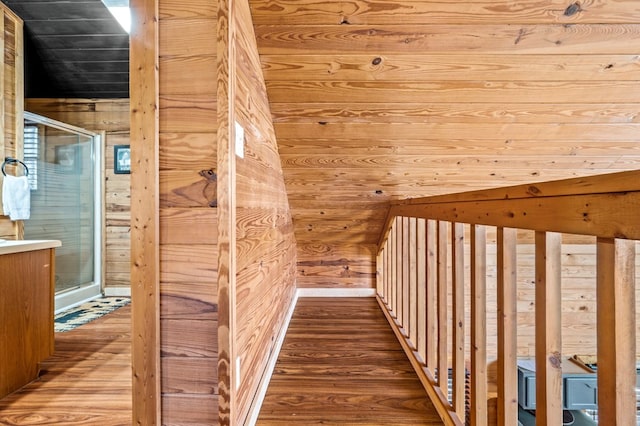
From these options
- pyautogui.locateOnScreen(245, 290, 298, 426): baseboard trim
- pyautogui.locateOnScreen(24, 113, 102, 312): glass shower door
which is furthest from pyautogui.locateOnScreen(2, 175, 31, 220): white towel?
pyautogui.locateOnScreen(245, 290, 298, 426): baseboard trim

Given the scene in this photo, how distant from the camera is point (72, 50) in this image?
304 centimetres

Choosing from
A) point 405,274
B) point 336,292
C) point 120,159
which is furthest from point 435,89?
point 120,159

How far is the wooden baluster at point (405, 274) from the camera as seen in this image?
219 centimetres

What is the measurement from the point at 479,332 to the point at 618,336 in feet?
1.85

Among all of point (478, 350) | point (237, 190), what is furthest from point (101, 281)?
point (478, 350)

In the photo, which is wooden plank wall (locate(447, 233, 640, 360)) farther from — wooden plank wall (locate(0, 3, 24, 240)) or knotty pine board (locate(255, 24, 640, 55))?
wooden plank wall (locate(0, 3, 24, 240))

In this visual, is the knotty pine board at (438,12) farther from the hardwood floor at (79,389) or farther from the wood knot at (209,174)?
the hardwood floor at (79,389)

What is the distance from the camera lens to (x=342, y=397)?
1635mm

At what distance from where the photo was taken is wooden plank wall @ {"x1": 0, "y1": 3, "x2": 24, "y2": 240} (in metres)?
2.52

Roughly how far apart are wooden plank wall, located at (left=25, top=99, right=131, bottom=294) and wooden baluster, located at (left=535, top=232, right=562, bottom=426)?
12.3 feet

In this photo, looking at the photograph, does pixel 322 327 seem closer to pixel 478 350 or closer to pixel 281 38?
pixel 478 350

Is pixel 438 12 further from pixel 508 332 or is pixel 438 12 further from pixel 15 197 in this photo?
pixel 15 197

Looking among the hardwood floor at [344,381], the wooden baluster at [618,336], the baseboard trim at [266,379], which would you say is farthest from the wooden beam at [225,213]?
the wooden baluster at [618,336]

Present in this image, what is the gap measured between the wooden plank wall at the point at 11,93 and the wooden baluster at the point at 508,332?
11.0 feet
